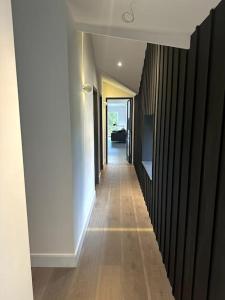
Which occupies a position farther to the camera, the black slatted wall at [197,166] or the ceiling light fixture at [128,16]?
the ceiling light fixture at [128,16]

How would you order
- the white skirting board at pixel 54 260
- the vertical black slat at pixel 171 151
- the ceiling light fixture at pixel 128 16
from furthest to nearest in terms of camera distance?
the white skirting board at pixel 54 260 → the vertical black slat at pixel 171 151 → the ceiling light fixture at pixel 128 16

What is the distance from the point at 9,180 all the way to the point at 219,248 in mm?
1053

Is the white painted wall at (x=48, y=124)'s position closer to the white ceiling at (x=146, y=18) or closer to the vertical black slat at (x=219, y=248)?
the white ceiling at (x=146, y=18)

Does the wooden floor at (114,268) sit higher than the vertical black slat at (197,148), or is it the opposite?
the vertical black slat at (197,148)

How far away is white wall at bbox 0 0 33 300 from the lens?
3.23 feet

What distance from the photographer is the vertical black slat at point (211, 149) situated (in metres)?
1.11

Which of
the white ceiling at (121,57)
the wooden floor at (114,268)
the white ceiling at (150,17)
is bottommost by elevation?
the wooden floor at (114,268)

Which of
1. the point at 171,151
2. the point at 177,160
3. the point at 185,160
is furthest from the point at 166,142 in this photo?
the point at 185,160

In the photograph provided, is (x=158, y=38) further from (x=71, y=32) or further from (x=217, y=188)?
(x=217, y=188)

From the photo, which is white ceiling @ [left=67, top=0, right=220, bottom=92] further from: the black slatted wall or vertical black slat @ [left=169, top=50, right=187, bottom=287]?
vertical black slat @ [left=169, top=50, right=187, bottom=287]

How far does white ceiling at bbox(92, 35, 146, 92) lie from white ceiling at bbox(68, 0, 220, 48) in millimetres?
1684

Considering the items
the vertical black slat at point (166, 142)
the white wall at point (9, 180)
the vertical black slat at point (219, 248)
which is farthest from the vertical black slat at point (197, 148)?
the white wall at point (9, 180)

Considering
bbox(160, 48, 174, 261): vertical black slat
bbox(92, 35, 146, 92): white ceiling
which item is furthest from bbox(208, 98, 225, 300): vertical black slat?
bbox(92, 35, 146, 92): white ceiling

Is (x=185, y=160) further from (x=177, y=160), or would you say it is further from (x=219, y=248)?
(x=219, y=248)
